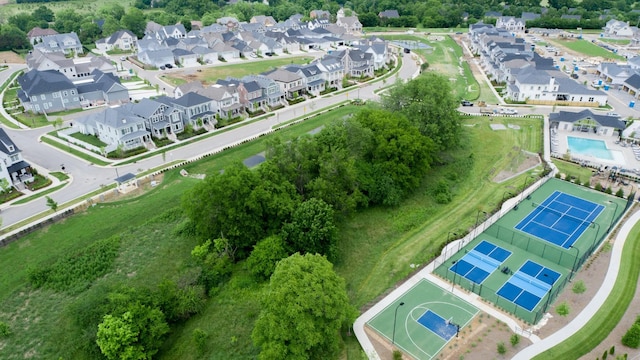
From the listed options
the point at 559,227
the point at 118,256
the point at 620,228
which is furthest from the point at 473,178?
the point at 118,256

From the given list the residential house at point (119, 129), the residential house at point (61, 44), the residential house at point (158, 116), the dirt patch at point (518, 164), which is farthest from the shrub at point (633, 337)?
the residential house at point (61, 44)

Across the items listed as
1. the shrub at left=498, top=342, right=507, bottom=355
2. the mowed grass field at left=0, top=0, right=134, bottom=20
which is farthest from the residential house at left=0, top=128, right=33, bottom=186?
the mowed grass field at left=0, top=0, right=134, bottom=20

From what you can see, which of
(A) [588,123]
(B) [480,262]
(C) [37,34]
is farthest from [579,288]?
(C) [37,34]

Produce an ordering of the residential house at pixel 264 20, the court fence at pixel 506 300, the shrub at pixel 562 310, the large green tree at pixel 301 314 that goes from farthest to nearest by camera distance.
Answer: the residential house at pixel 264 20, the court fence at pixel 506 300, the shrub at pixel 562 310, the large green tree at pixel 301 314

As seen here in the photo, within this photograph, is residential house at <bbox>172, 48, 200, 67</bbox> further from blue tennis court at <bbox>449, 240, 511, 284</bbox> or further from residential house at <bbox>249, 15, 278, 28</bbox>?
blue tennis court at <bbox>449, 240, 511, 284</bbox>

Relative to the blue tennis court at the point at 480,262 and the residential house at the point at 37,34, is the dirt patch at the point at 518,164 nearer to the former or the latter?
the blue tennis court at the point at 480,262

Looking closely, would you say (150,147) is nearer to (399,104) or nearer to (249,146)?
(249,146)
